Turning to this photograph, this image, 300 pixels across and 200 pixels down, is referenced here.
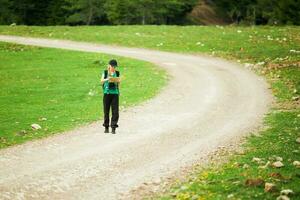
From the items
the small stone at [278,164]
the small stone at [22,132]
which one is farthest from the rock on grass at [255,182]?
the small stone at [22,132]

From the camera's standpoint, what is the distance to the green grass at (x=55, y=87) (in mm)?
21078

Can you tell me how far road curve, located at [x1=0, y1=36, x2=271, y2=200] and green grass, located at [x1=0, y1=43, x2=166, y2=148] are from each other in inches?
48.4

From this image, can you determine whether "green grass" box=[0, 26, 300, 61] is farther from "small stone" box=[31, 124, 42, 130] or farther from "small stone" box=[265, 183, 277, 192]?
"small stone" box=[265, 183, 277, 192]

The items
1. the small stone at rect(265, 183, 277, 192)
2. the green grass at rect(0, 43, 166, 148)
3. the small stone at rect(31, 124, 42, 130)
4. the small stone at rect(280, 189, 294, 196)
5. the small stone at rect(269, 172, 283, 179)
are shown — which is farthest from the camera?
the green grass at rect(0, 43, 166, 148)

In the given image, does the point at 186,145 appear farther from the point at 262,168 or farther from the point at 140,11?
the point at 140,11

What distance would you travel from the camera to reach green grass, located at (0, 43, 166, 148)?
21.1 meters

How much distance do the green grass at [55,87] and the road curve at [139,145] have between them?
123 cm

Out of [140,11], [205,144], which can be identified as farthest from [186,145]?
[140,11]

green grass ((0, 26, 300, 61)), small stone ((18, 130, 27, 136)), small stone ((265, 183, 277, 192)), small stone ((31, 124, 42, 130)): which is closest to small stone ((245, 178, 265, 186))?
small stone ((265, 183, 277, 192))

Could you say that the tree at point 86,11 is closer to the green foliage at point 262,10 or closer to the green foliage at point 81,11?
the green foliage at point 81,11

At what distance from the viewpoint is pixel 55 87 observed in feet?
95.4

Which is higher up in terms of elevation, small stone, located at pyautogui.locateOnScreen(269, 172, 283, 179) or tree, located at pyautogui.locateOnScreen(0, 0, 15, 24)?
tree, located at pyautogui.locateOnScreen(0, 0, 15, 24)

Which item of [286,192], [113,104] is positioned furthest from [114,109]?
[286,192]

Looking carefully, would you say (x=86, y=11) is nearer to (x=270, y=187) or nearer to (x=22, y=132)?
(x=22, y=132)
